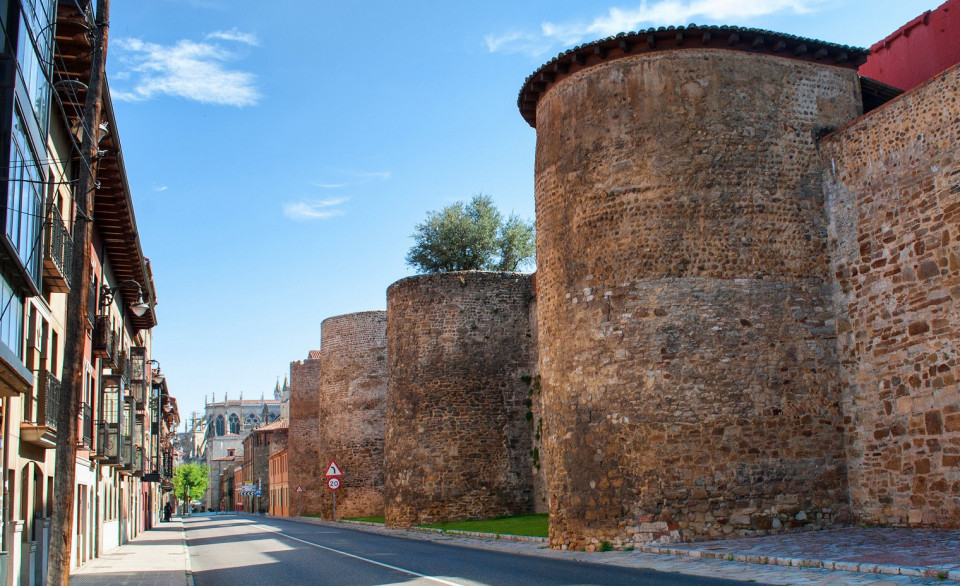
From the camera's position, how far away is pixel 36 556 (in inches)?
535

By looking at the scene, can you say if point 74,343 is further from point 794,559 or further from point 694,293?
point 694,293

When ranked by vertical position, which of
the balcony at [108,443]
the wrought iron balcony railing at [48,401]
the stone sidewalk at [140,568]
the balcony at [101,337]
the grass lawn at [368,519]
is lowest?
the grass lawn at [368,519]

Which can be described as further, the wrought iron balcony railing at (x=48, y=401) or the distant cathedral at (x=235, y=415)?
the distant cathedral at (x=235, y=415)

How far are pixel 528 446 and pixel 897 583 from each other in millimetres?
16950

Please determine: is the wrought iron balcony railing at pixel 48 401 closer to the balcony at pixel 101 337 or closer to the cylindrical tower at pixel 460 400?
the balcony at pixel 101 337

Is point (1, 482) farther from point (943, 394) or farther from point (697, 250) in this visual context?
point (943, 394)

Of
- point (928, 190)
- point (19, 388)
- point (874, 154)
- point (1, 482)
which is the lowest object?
point (1, 482)

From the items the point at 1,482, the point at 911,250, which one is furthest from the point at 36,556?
the point at 911,250

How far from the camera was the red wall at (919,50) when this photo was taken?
58.2 ft

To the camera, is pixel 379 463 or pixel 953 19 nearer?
pixel 953 19

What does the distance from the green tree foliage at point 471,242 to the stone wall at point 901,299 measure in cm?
2306

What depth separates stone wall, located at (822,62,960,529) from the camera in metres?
13.0

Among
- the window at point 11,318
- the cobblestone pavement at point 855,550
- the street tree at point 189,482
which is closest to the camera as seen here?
the cobblestone pavement at point 855,550

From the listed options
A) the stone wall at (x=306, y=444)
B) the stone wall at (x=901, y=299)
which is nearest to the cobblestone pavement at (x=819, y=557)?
the stone wall at (x=901, y=299)
